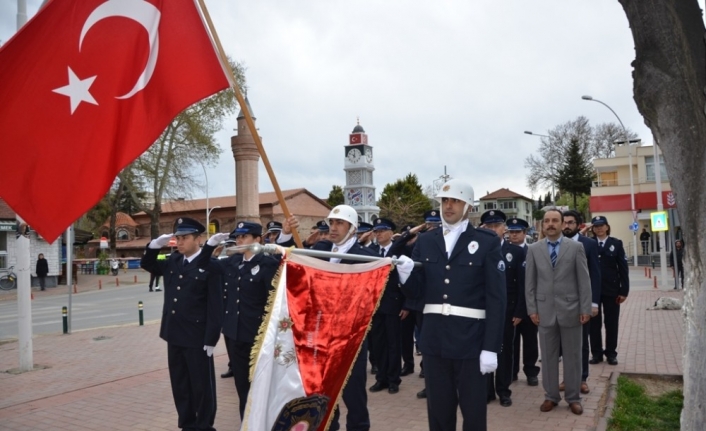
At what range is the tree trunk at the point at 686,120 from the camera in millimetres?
4375

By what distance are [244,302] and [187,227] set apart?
914mm

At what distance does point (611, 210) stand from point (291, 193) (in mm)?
36571

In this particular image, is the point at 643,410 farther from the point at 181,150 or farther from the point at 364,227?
the point at 181,150

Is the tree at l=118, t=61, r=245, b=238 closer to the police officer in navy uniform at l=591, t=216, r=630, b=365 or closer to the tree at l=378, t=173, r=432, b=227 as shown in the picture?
the tree at l=378, t=173, r=432, b=227

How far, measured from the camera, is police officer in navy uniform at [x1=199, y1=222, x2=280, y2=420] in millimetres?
5629

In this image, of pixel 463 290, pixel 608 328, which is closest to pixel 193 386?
pixel 463 290

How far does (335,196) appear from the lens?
85250mm

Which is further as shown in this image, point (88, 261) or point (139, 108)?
point (88, 261)

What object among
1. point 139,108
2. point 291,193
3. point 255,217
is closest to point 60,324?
point 139,108

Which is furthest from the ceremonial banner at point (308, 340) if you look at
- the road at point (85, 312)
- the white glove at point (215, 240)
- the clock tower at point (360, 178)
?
the clock tower at point (360, 178)

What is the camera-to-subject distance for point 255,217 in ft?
157

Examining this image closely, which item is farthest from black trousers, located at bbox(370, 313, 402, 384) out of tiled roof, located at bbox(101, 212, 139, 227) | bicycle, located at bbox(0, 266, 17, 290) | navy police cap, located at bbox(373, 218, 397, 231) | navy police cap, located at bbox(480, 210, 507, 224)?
tiled roof, located at bbox(101, 212, 139, 227)

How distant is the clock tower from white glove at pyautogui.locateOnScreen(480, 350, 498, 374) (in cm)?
4405

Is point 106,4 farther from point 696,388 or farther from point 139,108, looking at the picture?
point 696,388
